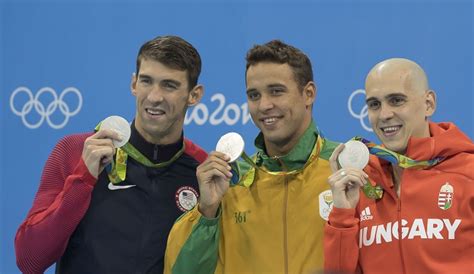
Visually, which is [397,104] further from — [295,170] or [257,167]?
[257,167]

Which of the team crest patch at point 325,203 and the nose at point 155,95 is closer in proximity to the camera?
the team crest patch at point 325,203

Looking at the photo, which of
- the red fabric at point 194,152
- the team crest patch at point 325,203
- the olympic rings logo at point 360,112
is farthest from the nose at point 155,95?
the olympic rings logo at point 360,112

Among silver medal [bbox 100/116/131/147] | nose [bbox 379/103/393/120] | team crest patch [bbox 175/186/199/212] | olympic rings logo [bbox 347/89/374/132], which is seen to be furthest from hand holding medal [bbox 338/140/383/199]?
olympic rings logo [bbox 347/89/374/132]

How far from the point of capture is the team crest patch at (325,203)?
253 cm

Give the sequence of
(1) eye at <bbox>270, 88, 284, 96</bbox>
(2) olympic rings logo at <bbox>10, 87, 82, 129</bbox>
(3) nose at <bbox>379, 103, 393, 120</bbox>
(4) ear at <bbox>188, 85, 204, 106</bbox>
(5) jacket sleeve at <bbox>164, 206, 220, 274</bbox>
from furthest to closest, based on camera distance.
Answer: (2) olympic rings logo at <bbox>10, 87, 82, 129</bbox>, (4) ear at <bbox>188, 85, 204, 106</bbox>, (1) eye at <bbox>270, 88, 284, 96</bbox>, (5) jacket sleeve at <bbox>164, 206, 220, 274</bbox>, (3) nose at <bbox>379, 103, 393, 120</bbox>

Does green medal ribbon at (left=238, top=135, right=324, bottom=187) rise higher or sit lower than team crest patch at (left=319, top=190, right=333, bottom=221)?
higher

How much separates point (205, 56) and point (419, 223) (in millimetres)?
1871

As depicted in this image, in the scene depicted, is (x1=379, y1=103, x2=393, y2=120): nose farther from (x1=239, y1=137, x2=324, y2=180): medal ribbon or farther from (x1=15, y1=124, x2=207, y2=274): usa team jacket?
(x1=15, y1=124, x2=207, y2=274): usa team jacket

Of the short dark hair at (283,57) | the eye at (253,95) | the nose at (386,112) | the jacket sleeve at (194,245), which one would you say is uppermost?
the short dark hair at (283,57)

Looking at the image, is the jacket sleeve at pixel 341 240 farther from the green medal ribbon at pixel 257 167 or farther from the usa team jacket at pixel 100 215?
the usa team jacket at pixel 100 215

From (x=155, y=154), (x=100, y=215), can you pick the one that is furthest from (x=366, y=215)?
(x=100, y=215)

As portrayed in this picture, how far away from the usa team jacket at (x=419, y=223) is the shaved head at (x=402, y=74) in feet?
0.56

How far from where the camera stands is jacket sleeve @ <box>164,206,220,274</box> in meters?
2.56

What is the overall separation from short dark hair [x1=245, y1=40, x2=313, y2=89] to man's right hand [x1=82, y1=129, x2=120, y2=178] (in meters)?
0.55
